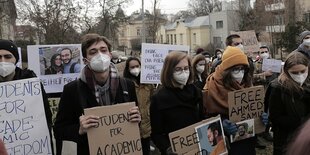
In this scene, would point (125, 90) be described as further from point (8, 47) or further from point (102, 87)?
point (8, 47)

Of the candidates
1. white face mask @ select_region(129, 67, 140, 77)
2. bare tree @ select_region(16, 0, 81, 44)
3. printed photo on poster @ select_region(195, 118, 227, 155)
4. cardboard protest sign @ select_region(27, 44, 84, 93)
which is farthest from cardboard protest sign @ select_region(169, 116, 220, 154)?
bare tree @ select_region(16, 0, 81, 44)

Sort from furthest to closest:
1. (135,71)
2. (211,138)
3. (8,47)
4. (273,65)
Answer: (273,65) < (135,71) < (8,47) < (211,138)

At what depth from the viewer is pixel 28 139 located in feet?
11.3

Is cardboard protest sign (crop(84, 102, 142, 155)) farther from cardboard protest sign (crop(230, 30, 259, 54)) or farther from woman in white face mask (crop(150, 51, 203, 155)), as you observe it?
cardboard protest sign (crop(230, 30, 259, 54))

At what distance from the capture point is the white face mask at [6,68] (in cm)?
361

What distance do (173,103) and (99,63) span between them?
83 centimetres

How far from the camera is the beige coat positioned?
5.68m

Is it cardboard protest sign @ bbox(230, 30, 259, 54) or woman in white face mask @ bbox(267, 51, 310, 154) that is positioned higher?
cardboard protest sign @ bbox(230, 30, 259, 54)

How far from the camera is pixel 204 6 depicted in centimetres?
8706

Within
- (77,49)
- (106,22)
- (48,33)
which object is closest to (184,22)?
(106,22)

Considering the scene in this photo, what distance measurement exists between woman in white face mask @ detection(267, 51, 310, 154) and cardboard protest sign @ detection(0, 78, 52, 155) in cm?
211

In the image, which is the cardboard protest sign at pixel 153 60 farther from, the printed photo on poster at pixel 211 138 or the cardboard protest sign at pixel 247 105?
the printed photo on poster at pixel 211 138

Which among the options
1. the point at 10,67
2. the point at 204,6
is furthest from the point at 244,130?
the point at 204,6

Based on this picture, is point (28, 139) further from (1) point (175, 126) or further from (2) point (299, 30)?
(2) point (299, 30)
